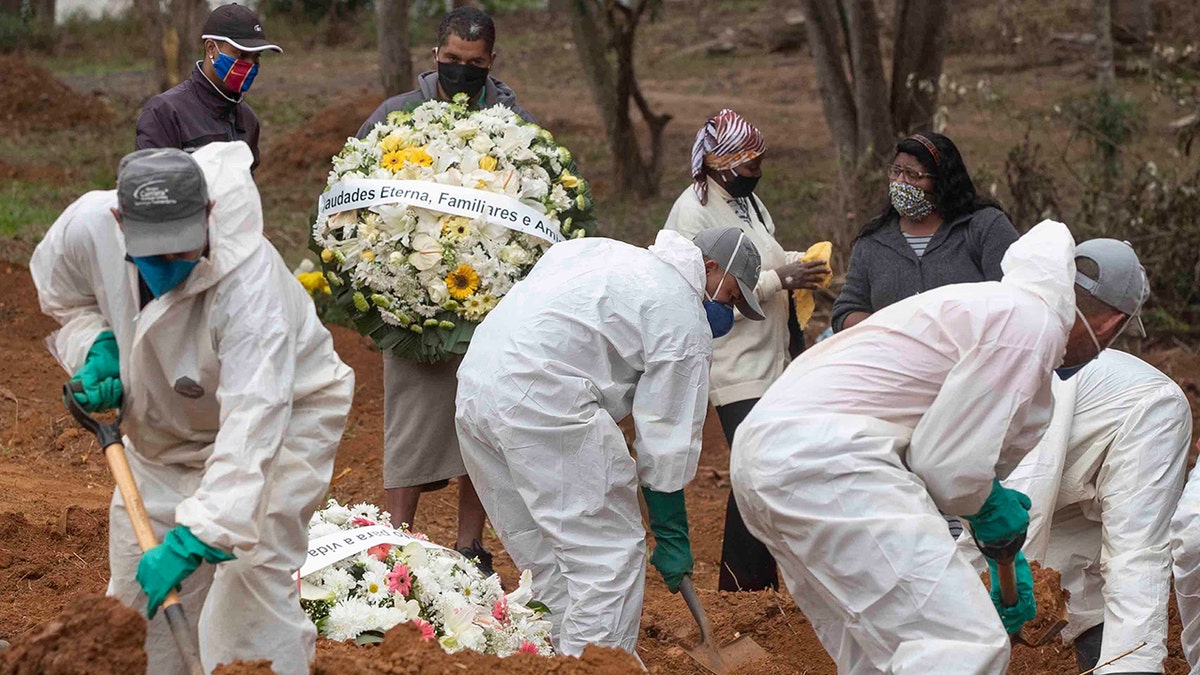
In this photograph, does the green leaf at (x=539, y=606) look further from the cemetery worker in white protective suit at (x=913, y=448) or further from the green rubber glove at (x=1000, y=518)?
the green rubber glove at (x=1000, y=518)

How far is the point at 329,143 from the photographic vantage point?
16.1 meters

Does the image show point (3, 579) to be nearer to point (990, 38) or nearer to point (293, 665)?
point (293, 665)

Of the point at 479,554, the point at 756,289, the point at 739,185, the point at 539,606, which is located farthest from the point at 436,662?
the point at 739,185

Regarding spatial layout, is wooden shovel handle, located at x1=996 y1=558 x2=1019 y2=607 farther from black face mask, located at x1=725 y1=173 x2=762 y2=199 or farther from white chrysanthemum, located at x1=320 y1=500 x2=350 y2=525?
black face mask, located at x1=725 y1=173 x2=762 y2=199

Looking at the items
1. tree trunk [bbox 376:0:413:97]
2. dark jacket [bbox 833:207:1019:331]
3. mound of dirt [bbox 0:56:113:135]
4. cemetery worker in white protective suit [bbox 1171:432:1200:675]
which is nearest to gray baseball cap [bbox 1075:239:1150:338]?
cemetery worker in white protective suit [bbox 1171:432:1200:675]

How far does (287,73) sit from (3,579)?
18.3m

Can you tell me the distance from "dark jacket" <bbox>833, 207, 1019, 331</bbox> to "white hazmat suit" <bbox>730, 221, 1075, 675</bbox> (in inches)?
64.3

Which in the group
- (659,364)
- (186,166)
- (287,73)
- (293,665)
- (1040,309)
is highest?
(186,166)

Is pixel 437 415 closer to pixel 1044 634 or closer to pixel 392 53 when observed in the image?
pixel 1044 634

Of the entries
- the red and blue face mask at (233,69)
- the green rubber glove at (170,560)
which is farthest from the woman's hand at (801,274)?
the green rubber glove at (170,560)

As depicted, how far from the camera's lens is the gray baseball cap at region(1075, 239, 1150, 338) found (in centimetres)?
428

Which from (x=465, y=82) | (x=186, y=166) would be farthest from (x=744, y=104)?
(x=186, y=166)

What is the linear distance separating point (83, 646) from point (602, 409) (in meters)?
1.93

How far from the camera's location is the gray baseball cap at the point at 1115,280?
4277 millimetres
